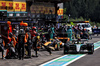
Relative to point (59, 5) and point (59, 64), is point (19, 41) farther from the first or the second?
point (59, 5)

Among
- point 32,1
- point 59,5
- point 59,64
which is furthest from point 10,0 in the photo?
point 59,64

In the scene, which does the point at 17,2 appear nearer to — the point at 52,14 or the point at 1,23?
the point at 52,14

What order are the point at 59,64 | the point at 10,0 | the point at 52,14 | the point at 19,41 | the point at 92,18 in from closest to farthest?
the point at 59,64 < the point at 19,41 < the point at 10,0 < the point at 52,14 < the point at 92,18

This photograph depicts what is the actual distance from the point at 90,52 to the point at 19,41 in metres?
5.68

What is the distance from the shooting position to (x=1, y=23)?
88.0ft

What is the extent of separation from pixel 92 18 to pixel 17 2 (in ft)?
216

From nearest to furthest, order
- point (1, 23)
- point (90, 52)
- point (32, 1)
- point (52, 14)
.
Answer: point (90, 52), point (1, 23), point (32, 1), point (52, 14)

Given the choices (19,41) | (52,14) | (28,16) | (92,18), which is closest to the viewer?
(19,41)

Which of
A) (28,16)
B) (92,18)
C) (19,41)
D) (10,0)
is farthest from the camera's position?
(92,18)

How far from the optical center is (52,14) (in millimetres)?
55906

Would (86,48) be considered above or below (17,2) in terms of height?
below

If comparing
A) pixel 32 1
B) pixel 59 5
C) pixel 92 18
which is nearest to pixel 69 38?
pixel 32 1

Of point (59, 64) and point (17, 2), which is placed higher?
point (17, 2)

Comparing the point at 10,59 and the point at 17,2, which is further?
the point at 17,2
